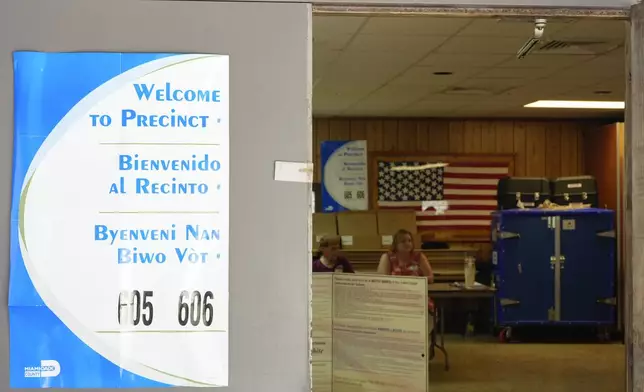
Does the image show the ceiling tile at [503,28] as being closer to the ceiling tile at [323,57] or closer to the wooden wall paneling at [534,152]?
the ceiling tile at [323,57]

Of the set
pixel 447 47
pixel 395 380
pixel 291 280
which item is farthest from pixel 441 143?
pixel 291 280

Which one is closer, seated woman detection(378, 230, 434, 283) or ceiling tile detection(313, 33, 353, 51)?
ceiling tile detection(313, 33, 353, 51)

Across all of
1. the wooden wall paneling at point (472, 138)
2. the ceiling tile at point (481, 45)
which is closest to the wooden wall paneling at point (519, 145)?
the wooden wall paneling at point (472, 138)

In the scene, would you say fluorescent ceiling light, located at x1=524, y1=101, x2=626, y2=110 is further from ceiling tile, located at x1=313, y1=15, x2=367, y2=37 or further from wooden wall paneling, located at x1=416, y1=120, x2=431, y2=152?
ceiling tile, located at x1=313, y1=15, x2=367, y2=37

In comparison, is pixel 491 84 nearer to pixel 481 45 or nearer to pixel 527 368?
pixel 481 45

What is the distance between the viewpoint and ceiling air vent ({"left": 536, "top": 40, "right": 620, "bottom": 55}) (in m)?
5.77

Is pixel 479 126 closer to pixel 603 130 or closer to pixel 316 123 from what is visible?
pixel 603 130

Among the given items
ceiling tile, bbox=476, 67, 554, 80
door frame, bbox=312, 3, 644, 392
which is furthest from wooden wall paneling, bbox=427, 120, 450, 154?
door frame, bbox=312, 3, 644, 392

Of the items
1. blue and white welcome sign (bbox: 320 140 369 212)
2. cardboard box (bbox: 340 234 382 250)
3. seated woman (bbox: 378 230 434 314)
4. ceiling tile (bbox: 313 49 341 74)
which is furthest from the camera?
blue and white welcome sign (bbox: 320 140 369 212)

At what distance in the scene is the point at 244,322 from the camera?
2793mm

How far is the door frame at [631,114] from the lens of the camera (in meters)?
2.81

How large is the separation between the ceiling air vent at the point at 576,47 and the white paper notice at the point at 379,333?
2.12 metres

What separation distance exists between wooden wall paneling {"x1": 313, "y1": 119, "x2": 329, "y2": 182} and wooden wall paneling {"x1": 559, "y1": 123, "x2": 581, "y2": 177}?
11.1 feet

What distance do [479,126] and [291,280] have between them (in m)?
8.23
